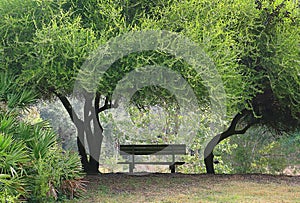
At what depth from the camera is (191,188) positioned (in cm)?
1016

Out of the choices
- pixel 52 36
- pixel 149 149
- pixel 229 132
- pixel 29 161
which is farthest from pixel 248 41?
pixel 29 161

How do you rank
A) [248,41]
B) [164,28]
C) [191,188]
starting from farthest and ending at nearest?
[248,41], [191,188], [164,28]

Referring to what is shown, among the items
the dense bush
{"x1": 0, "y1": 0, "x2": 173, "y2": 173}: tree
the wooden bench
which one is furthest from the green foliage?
the dense bush

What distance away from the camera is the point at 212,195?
9.17m

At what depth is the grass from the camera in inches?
347

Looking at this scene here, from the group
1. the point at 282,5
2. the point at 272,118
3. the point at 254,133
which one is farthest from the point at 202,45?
the point at 254,133

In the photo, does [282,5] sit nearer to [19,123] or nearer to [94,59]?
[94,59]

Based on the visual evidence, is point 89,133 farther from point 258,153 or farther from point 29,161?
point 258,153

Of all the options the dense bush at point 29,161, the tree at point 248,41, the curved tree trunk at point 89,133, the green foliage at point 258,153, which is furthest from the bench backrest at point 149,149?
the green foliage at point 258,153

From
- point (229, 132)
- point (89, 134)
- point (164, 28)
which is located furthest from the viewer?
point (229, 132)

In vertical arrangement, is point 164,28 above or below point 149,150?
above

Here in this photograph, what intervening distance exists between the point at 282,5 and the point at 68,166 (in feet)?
20.0

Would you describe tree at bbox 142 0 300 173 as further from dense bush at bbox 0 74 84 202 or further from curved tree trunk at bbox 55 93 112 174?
curved tree trunk at bbox 55 93 112 174

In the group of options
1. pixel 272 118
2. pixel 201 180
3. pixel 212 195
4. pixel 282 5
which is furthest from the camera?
pixel 272 118
